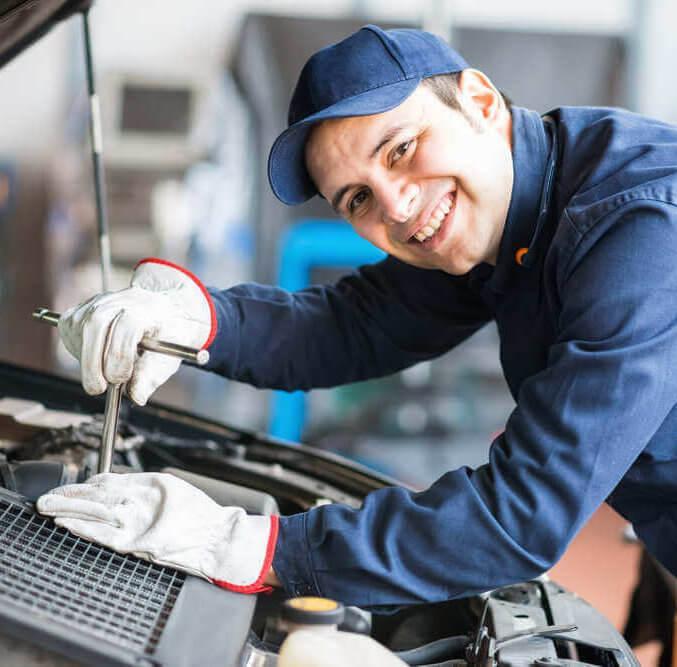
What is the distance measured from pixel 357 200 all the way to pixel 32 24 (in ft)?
2.16

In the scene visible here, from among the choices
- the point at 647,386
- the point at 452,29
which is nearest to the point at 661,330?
the point at 647,386

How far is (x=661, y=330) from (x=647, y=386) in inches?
2.5

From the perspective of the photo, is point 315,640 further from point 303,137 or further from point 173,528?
point 303,137

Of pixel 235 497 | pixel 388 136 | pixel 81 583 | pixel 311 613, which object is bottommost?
pixel 235 497

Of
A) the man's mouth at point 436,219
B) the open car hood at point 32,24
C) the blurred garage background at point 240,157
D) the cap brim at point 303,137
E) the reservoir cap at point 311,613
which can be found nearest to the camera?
the reservoir cap at point 311,613

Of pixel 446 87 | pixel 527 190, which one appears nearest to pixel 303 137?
pixel 446 87

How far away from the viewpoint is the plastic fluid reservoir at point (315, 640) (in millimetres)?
749

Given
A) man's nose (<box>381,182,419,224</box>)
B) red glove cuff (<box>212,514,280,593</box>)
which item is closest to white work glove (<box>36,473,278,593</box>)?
red glove cuff (<box>212,514,280,593</box>)

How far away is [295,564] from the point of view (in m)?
0.99

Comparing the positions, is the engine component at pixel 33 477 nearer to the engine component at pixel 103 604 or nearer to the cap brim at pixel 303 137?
the engine component at pixel 103 604

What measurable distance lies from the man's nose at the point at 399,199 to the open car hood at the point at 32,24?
623 millimetres

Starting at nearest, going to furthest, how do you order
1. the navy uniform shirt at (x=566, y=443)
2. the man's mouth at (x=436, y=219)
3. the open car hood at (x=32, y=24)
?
the navy uniform shirt at (x=566, y=443) < the man's mouth at (x=436, y=219) < the open car hood at (x=32, y=24)

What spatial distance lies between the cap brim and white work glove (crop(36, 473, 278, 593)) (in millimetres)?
447

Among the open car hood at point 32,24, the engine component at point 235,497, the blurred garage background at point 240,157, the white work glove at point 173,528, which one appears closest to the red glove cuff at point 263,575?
the white work glove at point 173,528
